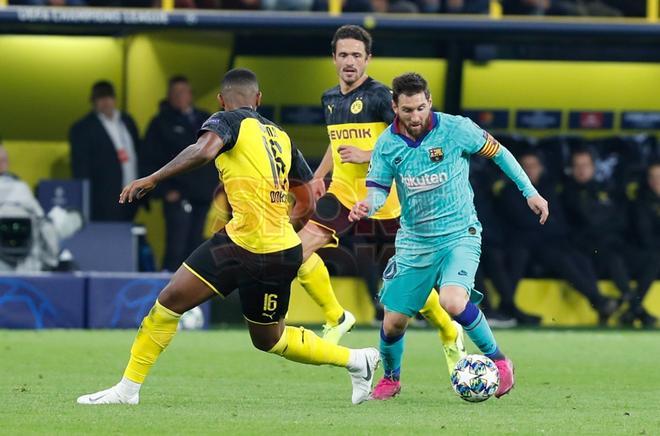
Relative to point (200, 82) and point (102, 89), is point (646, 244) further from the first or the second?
point (102, 89)

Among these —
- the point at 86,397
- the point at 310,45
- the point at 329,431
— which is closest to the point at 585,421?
the point at 329,431

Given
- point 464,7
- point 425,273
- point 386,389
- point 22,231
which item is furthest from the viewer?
point 464,7

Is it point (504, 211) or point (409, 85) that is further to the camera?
point (504, 211)

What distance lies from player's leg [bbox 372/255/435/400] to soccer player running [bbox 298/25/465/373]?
116cm

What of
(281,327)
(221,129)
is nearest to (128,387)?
(281,327)

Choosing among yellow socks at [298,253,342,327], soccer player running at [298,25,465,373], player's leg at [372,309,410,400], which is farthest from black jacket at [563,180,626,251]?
player's leg at [372,309,410,400]

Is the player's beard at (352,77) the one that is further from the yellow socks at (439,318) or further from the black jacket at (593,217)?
the black jacket at (593,217)

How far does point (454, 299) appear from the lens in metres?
8.54

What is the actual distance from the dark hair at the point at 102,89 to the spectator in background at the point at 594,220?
507 centimetres

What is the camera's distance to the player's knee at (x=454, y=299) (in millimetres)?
8531

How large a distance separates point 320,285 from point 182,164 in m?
2.73

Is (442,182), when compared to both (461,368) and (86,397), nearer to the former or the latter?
(461,368)

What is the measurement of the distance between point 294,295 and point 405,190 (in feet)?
25.1

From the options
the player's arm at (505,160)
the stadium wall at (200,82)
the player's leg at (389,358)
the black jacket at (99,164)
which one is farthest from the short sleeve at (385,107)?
the stadium wall at (200,82)
